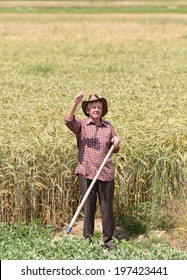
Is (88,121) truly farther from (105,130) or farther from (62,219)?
(62,219)

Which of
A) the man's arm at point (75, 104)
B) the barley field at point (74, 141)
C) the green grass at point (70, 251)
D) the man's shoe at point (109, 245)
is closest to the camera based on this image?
the green grass at point (70, 251)

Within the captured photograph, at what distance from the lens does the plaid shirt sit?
7.75 metres

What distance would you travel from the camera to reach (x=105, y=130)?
25.7ft

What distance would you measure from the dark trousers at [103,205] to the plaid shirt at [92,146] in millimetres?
91

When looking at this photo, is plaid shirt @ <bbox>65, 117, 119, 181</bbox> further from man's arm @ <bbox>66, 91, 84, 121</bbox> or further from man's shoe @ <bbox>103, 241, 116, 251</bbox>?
man's shoe @ <bbox>103, 241, 116, 251</bbox>

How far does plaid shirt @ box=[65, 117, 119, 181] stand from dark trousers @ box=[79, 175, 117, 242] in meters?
0.09

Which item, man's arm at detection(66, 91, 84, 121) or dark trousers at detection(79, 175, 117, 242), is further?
dark trousers at detection(79, 175, 117, 242)

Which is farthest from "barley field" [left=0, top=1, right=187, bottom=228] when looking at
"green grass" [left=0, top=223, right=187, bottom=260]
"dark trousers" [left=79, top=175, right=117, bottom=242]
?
"green grass" [left=0, top=223, right=187, bottom=260]

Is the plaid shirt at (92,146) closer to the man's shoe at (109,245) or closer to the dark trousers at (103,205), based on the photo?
the dark trousers at (103,205)

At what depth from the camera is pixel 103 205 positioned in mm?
7805

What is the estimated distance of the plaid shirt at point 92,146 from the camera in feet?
25.4

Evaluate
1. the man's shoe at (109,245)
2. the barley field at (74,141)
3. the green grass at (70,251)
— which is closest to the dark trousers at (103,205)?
the man's shoe at (109,245)
